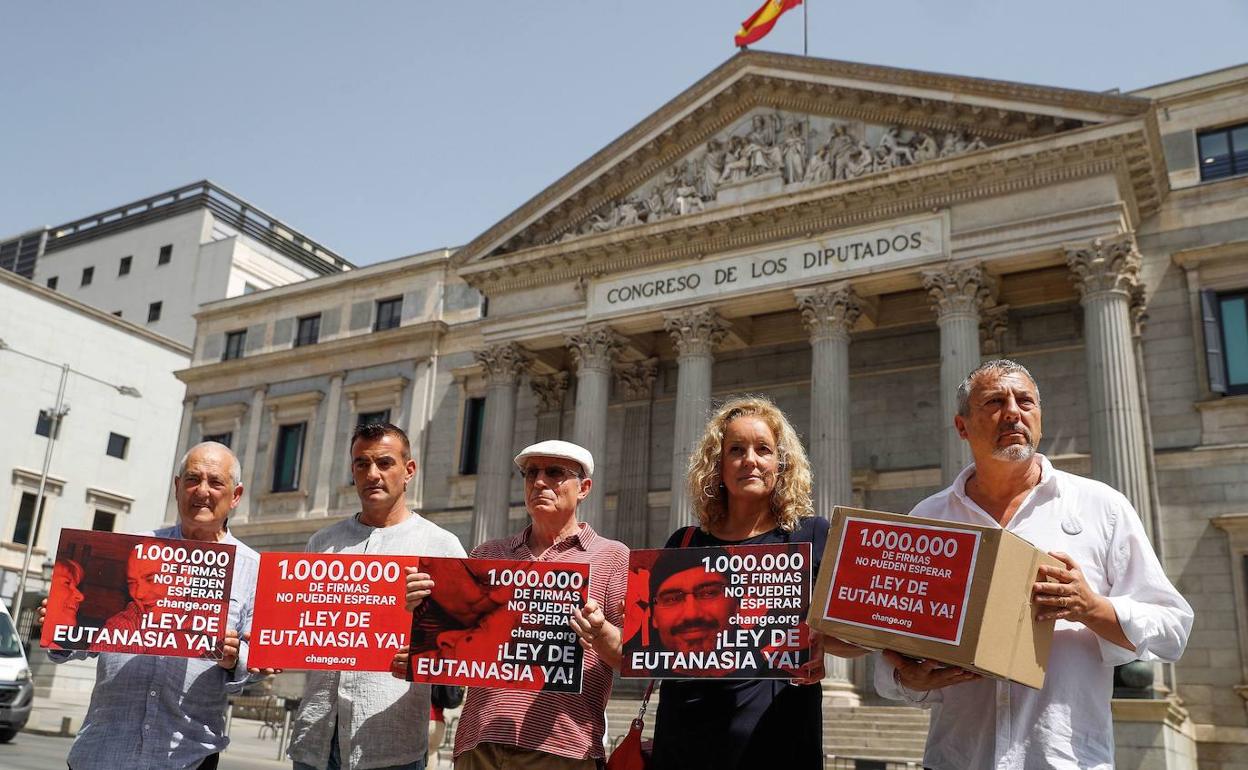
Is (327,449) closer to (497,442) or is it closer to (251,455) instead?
(251,455)

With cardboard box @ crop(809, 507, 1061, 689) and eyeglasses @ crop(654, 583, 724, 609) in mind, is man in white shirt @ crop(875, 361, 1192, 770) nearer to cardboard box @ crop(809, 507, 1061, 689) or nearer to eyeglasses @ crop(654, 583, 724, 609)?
cardboard box @ crop(809, 507, 1061, 689)

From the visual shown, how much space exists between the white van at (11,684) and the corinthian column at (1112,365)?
20211 millimetres

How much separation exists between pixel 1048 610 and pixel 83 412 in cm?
5138

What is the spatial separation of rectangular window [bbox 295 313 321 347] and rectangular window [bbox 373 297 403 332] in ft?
9.34

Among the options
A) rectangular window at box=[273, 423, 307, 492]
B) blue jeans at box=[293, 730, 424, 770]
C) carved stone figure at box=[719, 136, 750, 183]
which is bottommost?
blue jeans at box=[293, 730, 424, 770]

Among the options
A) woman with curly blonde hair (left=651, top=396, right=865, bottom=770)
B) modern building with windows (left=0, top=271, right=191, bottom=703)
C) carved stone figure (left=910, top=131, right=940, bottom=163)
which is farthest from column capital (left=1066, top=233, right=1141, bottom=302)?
modern building with windows (left=0, top=271, right=191, bottom=703)

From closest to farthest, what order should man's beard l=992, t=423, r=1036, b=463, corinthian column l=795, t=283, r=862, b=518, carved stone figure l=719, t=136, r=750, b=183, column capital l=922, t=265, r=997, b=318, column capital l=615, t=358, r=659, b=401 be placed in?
man's beard l=992, t=423, r=1036, b=463
column capital l=922, t=265, r=997, b=318
corinthian column l=795, t=283, r=862, b=518
carved stone figure l=719, t=136, r=750, b=183
column capital l=615, t=358, r=659, b=401

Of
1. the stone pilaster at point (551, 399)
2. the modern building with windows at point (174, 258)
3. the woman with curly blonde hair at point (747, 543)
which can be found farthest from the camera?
the modern building with windows at point (174, 258)

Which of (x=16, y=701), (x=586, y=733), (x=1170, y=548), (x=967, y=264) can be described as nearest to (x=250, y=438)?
(x=16, y=701)

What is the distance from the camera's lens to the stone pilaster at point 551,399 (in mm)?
32781

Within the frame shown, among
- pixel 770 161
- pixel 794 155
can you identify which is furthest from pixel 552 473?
pixel 770 161

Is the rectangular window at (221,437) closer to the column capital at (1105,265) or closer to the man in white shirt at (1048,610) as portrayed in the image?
the column capital at (1105,265)

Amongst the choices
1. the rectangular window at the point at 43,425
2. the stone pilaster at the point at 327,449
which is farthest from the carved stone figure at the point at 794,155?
the rectangular window at the point at 43,425

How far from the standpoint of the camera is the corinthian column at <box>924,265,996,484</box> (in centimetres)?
2244
